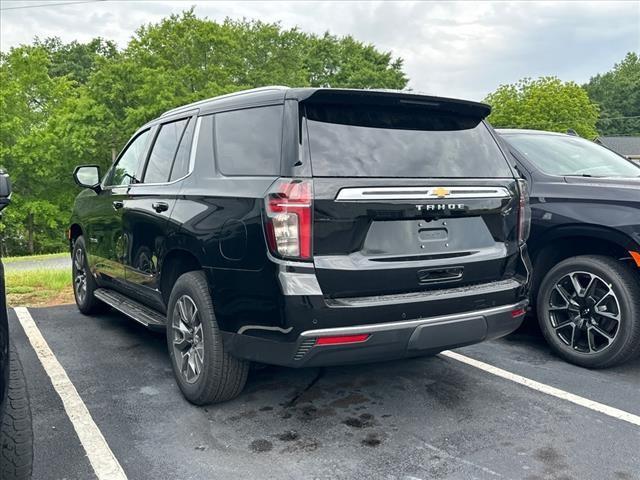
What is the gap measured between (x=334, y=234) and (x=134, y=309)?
92.0 inches

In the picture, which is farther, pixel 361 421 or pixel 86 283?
pixel 86 283

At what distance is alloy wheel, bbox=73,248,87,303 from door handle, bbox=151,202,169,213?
2.19m

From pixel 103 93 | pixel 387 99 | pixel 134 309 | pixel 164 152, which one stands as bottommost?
pixel 134 309

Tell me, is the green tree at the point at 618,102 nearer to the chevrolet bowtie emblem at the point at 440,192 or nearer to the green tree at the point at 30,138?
the green tree at the point at 30,138

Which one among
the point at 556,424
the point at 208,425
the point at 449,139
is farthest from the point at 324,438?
the point at 449,139

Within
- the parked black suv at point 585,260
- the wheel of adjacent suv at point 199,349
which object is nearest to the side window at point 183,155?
the wheel of adjacent suv at point 199,349

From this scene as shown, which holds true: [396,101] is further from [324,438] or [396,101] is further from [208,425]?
[208,425]

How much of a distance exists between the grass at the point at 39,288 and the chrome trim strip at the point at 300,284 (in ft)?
15.9

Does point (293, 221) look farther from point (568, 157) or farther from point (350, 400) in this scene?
point (568, 157)

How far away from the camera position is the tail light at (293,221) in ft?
8.86

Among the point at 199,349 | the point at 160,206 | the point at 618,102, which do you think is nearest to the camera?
the point at 199,349

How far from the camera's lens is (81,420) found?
3283 millimetres

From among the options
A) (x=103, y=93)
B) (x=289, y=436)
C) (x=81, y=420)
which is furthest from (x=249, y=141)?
(x=103, y=93)

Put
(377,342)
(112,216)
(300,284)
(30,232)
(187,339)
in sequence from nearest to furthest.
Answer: (300,284) → (377,342) → (187,339) → (112,216) → (30,232)
